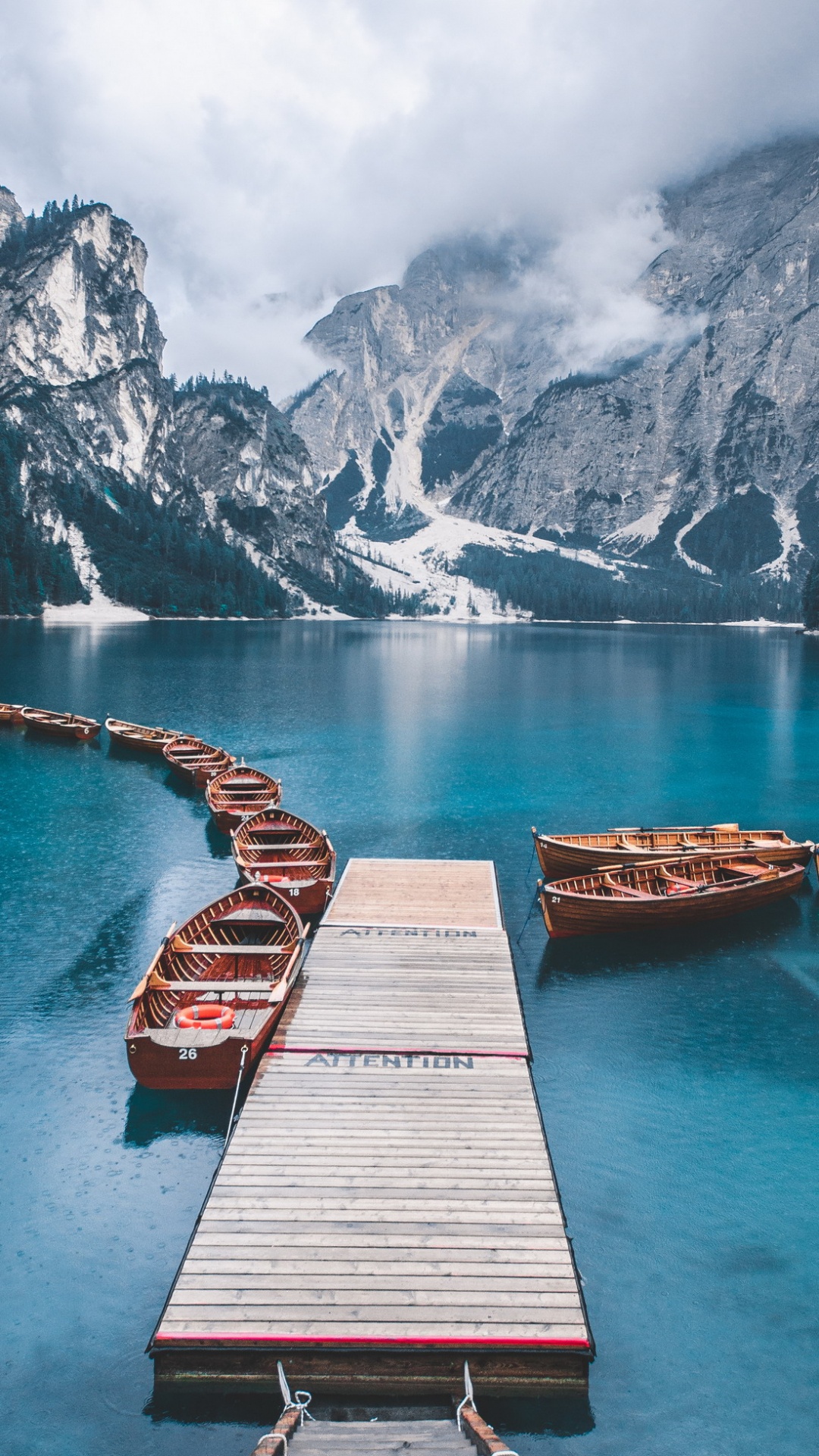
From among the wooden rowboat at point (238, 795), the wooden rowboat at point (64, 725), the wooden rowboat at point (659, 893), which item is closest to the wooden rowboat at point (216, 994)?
the wooden rowboat at point (659, 893)

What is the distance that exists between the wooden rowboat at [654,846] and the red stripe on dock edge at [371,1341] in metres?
24.7

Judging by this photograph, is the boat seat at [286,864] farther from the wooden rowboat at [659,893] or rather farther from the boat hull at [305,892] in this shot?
the wooden rowboat at [659,893]

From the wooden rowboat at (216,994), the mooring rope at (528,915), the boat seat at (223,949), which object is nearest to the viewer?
the wooden rowboat at (216,994)

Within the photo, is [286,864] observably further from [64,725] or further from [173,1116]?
[64,725]

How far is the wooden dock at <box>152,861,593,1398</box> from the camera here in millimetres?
12820

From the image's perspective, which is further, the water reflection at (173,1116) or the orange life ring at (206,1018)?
the orange life ring at (206,1018)

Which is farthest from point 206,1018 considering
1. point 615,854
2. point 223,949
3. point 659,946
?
point 615,854

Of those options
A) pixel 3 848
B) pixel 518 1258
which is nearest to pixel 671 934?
pixel 518 1258

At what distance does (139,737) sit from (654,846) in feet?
148

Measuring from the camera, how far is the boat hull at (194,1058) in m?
21.1

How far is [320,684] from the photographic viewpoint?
114250 millimetres

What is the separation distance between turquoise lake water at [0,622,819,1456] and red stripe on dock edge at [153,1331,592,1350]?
53.5 inches

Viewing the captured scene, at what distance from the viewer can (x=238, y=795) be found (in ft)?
167

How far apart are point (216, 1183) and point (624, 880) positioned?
23.4m
